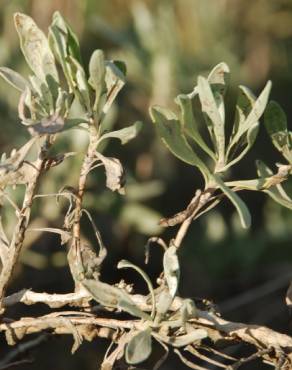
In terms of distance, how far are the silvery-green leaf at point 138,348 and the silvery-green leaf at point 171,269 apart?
0.12 feet

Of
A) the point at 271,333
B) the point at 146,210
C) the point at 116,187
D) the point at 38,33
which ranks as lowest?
the point at 146,210

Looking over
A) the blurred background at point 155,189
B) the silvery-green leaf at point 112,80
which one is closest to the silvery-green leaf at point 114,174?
the silvery-green leaf at point 112,80

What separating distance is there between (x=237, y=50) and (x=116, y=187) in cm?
162

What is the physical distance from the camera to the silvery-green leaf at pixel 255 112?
1.80ft

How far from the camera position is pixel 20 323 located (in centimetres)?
64

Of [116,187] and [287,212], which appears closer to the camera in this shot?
[116,187]

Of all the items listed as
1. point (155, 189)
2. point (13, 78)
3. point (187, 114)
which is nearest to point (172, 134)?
point (187, 114)

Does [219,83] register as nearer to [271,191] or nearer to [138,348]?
[271,191]

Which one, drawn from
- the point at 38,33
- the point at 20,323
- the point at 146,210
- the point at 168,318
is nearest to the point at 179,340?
the point at 168,318

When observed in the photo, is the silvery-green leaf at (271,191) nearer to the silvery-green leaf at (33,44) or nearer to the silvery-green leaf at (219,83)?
the silvery-green leaf at (219,83)

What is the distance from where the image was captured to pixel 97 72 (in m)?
0.56

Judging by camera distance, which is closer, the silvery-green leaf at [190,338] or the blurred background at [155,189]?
the silvery-green leaf at [190,338]

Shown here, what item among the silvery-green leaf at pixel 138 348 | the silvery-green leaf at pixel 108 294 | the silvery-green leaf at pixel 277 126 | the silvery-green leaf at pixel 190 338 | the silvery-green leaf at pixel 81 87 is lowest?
the silvery-green leaf at pixel 190 338

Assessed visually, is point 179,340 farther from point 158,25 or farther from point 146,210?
point 158,25
